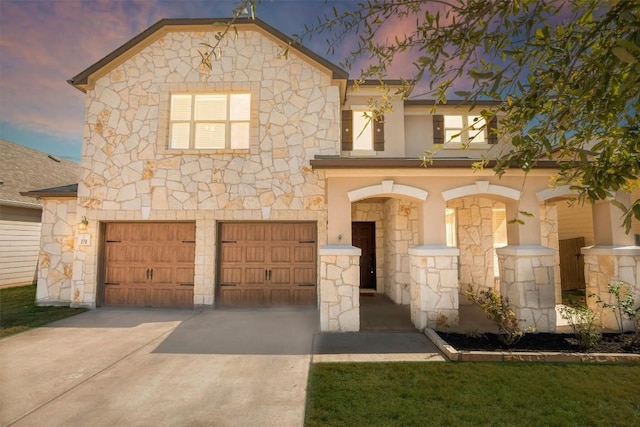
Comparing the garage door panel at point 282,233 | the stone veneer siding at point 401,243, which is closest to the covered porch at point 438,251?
the stone veneer siding at point 401,243

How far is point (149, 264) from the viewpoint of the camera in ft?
31.7

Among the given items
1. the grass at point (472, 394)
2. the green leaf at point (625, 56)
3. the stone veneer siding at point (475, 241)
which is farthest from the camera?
the stone veneer siding at point (475, 241)

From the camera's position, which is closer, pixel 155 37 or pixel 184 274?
pixel 184 274

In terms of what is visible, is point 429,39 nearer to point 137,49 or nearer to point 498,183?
point 498,183

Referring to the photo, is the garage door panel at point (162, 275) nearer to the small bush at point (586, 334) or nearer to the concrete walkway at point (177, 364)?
the concrete walkway at point (177, 364)

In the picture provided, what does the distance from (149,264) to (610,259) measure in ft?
40.5

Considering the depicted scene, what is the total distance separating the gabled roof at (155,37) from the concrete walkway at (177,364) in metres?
7.35

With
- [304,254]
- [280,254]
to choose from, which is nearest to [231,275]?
[280,254]

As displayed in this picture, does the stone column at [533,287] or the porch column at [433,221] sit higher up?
the porch column at [433,221]

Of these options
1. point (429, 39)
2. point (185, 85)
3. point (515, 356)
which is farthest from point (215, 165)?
point (515, 356)

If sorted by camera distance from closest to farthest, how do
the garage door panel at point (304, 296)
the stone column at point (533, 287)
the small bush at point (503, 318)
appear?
1. the small bush at point (503, 318)
2. the stone column at point (533, 287)
3. the garage door panel at point (304, 296)

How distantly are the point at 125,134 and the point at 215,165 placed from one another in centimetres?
312

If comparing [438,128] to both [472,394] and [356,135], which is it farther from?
[472,394]

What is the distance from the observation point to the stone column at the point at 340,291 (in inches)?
279
